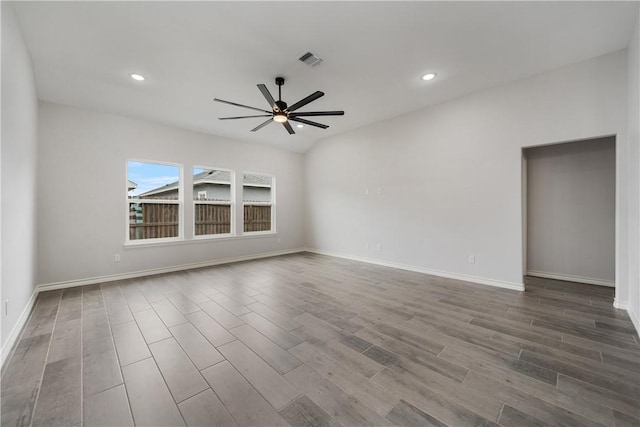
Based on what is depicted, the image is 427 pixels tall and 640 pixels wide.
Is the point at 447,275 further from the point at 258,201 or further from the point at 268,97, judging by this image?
the point at 258,201

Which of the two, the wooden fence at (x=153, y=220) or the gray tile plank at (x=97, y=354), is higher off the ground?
the wooden fence at (x=153, y=220)

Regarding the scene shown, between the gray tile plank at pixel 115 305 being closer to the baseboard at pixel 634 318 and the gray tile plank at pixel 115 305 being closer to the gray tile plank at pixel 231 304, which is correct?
the gray tile plank at pixel 231 304

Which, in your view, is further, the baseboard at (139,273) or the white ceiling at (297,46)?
the baseboard at (139,273)

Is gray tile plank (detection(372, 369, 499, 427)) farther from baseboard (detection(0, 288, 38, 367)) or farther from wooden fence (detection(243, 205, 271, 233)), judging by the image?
wooden fence (detection(243, 205, 271, 233))

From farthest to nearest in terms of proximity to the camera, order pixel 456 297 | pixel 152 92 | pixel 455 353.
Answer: pixel 152 92 → pixel 456 297 → pixel 455 353

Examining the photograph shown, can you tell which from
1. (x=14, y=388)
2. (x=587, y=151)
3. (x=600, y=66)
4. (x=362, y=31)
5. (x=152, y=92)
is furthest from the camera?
(x=587, y=151)

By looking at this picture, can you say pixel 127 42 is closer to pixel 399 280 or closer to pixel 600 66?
pixel 399 280

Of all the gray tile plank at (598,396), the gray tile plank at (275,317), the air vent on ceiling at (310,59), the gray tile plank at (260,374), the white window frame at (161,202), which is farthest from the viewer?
the white window frame at (161,202)

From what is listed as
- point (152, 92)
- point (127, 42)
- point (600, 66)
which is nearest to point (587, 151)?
point (600, 66)

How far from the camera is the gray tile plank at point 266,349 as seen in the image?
193cm

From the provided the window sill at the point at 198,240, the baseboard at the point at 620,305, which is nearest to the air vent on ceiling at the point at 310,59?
the window sill at the point at 198,240

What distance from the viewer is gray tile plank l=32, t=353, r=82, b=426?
4.69 feet

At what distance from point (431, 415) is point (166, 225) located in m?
5.25

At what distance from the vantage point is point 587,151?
396cm
